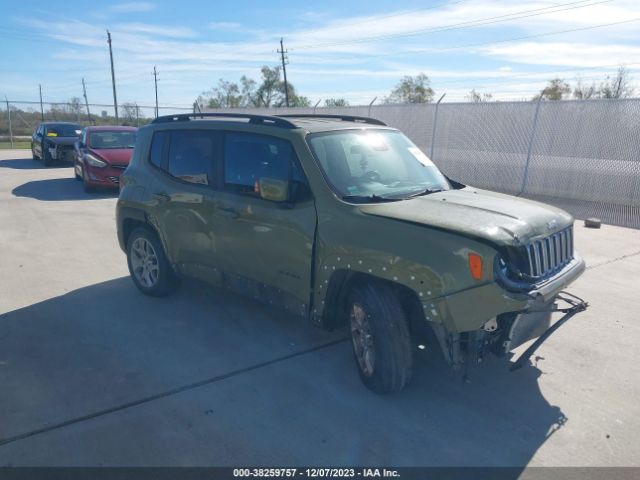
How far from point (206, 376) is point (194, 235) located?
151 centimetres

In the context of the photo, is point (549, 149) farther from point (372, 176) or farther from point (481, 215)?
point (481, 215)

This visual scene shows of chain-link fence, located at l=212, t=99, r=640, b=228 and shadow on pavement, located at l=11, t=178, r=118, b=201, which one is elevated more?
chain-link fence, located at l=212, t=99, r=640, b=228

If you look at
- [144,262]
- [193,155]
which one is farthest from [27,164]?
[193,155]

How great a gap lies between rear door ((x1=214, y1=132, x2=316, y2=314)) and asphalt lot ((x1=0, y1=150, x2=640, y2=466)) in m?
0.59

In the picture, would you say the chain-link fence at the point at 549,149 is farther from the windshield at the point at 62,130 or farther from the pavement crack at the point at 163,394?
the windshield at the point at 62,130

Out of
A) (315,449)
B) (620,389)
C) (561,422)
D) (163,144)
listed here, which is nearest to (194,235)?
(163,144)

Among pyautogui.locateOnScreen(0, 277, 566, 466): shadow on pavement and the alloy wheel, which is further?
the alloy wheel

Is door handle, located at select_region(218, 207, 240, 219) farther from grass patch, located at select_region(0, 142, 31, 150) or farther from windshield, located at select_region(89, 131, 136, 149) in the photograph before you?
grass patch, located at select_region(0, 142, 31, 150)

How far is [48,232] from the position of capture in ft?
29.0

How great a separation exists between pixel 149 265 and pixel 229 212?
1.66 meters

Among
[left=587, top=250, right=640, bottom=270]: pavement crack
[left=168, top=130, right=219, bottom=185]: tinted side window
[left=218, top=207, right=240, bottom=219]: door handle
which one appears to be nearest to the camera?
[left=218, top=207, right=240, bottom=219]: door handle

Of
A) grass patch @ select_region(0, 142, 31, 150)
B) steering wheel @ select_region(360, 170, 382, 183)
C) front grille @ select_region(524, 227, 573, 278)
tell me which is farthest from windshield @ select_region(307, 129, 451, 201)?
grass patch @ select_region(0, 142, 31, 150)

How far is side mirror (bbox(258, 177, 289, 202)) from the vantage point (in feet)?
13.4

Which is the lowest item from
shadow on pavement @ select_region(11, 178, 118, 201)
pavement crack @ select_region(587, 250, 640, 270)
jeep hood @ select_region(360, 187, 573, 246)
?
shadow on pavement @ select_region(11, 178, 118, 201)
